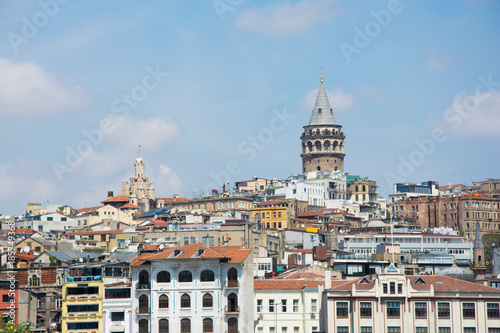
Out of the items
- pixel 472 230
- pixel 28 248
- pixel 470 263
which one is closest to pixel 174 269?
pixel 28 248

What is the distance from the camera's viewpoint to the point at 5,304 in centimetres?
10675

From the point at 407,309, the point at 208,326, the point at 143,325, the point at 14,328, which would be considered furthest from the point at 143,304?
the point at 407,309

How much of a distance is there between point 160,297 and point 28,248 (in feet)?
138

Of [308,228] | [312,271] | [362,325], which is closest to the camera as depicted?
[362,325]

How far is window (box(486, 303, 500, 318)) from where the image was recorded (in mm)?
99312

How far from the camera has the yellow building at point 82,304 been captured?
346ft

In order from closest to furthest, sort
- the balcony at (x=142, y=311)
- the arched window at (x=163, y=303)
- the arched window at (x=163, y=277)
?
the arched window at (x=163, y=303)
the balcony at (x=142, y=311)
the arched window at (x=163, y=277)

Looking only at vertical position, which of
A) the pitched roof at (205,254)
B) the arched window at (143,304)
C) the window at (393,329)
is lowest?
the window at (393,329)

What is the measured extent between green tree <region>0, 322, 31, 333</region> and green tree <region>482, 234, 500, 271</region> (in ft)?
227

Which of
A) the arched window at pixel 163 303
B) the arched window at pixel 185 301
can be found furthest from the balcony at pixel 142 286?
the arched window at pixel 185 301

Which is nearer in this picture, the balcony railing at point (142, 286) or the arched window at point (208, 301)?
the arched window at point (208, 301)

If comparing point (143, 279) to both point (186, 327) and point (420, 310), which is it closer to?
point (186, 327)

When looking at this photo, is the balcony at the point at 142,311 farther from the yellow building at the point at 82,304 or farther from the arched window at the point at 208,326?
the arched window at the point at 208,326

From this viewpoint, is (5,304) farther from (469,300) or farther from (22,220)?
(22,220)
